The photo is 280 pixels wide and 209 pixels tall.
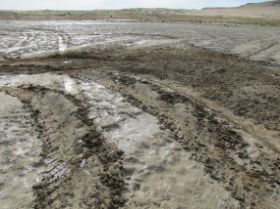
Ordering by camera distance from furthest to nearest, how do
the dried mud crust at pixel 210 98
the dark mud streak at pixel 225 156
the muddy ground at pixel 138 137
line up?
the dried mud crust at pixel 210 98 → the dark mud streak at pixel 225 156 → the muddy ground at pixel 138 137

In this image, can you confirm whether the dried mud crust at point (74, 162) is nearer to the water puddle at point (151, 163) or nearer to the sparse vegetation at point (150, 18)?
the water puddle at point (151, 163)

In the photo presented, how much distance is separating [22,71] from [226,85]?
4.21 m

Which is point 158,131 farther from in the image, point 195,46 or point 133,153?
point 195,46

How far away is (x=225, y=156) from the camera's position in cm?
567

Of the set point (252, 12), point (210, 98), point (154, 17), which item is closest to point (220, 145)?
point (210, 98)

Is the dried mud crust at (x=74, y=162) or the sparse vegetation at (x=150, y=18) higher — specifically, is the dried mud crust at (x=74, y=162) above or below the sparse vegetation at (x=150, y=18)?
above

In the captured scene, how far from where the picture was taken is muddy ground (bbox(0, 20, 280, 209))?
4.73m

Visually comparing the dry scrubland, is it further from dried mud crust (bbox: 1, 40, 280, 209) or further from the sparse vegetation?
dried mud crust (bbox: 1, 40, 280, 209)

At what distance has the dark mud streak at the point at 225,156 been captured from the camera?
488 centimetres

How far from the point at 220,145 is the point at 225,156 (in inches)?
12.7

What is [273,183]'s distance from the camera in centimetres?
506

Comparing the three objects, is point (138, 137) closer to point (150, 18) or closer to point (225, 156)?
point (225, 156)

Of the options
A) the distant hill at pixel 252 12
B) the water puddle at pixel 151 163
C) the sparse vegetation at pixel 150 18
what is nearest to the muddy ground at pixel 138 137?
the water puddle at pixel 151 163

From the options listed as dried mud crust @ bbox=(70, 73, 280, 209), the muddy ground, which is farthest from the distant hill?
dried mud crust @ bbox=(70, 73, 280, 209)
